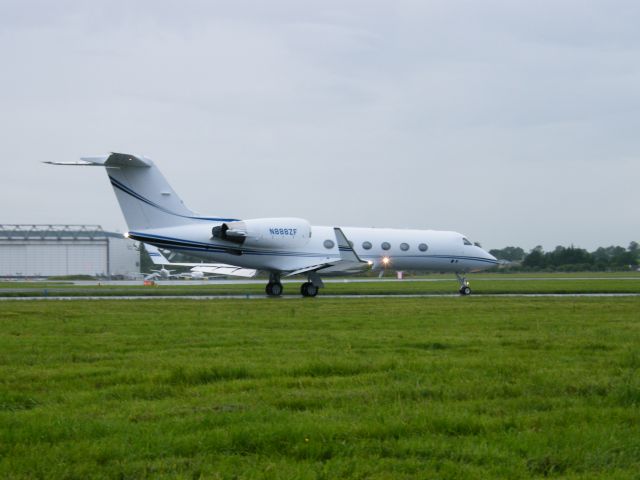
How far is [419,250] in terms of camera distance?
36.1 m

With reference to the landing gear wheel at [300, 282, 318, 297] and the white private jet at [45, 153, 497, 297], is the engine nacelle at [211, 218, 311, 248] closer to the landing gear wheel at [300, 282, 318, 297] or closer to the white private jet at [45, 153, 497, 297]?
the white private jet at [45, 153, 497, 297]

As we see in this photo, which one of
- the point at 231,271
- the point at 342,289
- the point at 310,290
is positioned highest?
the point at 231,271

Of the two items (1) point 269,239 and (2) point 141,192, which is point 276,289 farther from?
(2) point 141,192

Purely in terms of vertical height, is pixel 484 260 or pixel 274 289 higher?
pixel 484 260

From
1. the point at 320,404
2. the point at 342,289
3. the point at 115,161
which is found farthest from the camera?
the point at 342,289

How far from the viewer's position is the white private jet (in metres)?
29.6

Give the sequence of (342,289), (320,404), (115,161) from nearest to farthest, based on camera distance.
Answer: (320,404) < (115,161) < (342,289)

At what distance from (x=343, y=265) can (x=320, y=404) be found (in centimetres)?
2443

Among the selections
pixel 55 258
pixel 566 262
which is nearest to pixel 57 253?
pixel 55 258

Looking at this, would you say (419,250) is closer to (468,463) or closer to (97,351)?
(97,351)

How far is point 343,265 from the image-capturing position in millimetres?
31844

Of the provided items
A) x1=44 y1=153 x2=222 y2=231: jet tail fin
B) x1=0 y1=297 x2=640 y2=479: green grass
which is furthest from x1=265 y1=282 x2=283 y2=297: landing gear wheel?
x1=0 y1=297 x2=640 y2=479: green grass

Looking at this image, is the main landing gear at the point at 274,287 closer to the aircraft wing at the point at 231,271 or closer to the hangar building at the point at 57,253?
the aircraft wing at the point at 231,271

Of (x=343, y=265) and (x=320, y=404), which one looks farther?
(x=343, y=265)
